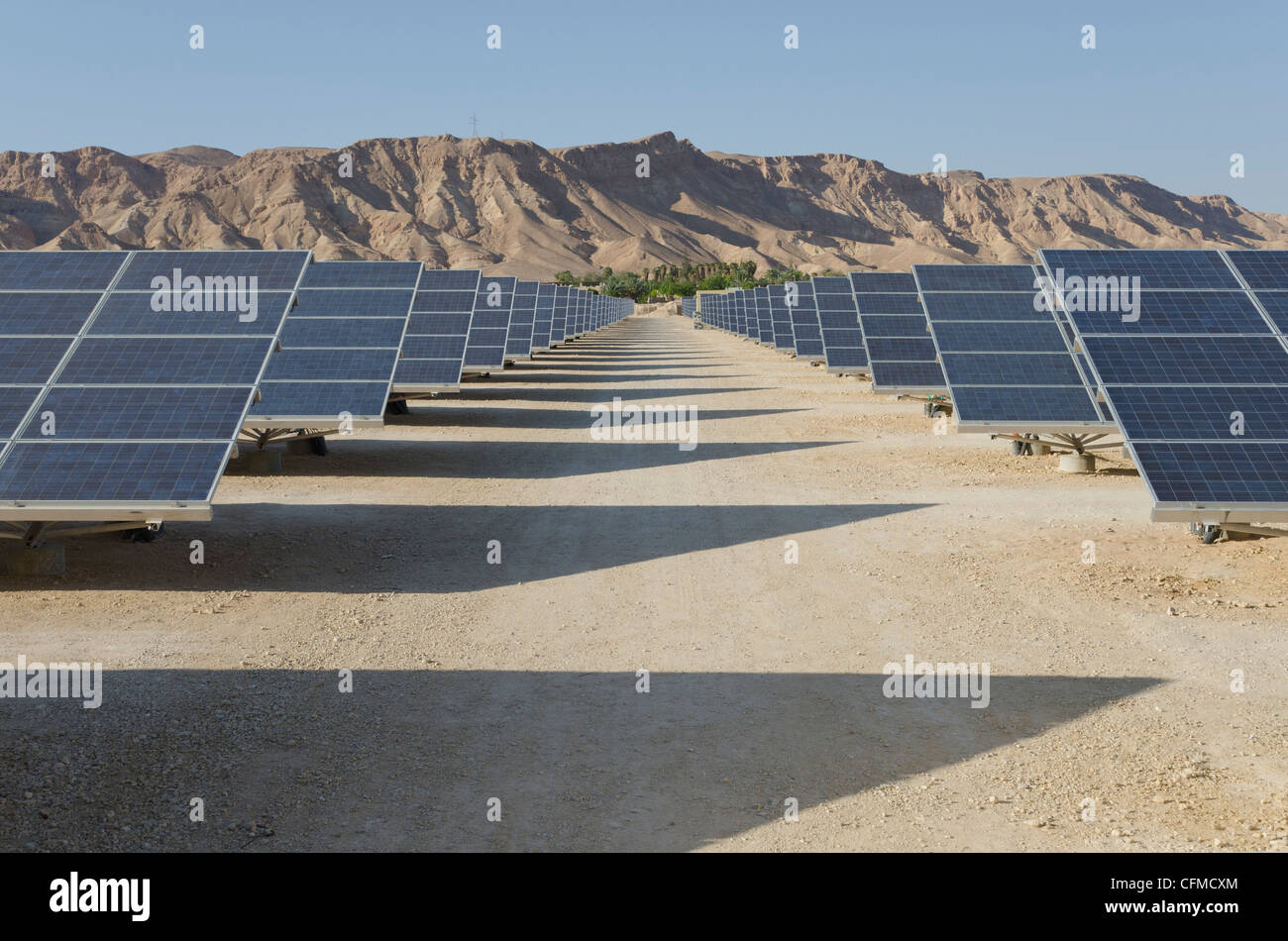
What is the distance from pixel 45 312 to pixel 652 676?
893 centimetres

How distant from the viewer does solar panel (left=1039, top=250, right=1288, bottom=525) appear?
11.0m

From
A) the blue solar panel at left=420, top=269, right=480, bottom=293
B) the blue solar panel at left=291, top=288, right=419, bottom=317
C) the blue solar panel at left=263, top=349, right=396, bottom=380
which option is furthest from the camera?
the blue solar panel at left=420, top=269, right=480, bottom=293

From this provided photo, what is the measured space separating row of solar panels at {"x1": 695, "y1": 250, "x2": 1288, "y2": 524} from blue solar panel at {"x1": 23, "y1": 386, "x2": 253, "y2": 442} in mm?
9285

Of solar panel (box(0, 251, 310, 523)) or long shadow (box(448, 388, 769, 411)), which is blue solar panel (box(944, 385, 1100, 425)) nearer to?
solar panel (box(0, 251, 310, 523))

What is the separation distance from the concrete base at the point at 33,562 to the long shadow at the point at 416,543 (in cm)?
15

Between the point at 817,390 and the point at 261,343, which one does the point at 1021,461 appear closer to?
the point at 261,343

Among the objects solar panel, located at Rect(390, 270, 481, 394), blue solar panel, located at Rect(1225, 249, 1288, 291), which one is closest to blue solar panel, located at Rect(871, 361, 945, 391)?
solar panel, located at Rect(390, 270, 481, 394)

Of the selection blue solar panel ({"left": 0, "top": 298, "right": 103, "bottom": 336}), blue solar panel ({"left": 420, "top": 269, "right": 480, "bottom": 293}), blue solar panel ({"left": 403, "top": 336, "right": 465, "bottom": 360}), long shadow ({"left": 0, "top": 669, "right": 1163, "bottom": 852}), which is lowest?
long shadow ({"left": 0, "top": 669, "right": 1163, "bottom": 852})

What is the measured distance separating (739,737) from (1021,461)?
44.9ft

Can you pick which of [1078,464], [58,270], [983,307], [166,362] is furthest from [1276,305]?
[58,270]

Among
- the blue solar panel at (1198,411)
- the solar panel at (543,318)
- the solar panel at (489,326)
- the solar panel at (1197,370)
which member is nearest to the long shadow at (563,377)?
the solar panel at (489,326)

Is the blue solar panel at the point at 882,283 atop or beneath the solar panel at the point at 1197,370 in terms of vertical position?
atop

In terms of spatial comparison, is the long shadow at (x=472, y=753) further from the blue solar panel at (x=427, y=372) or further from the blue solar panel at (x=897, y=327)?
the blue solar panel at (x=897, y=327)

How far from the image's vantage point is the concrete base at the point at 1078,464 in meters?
18.3
